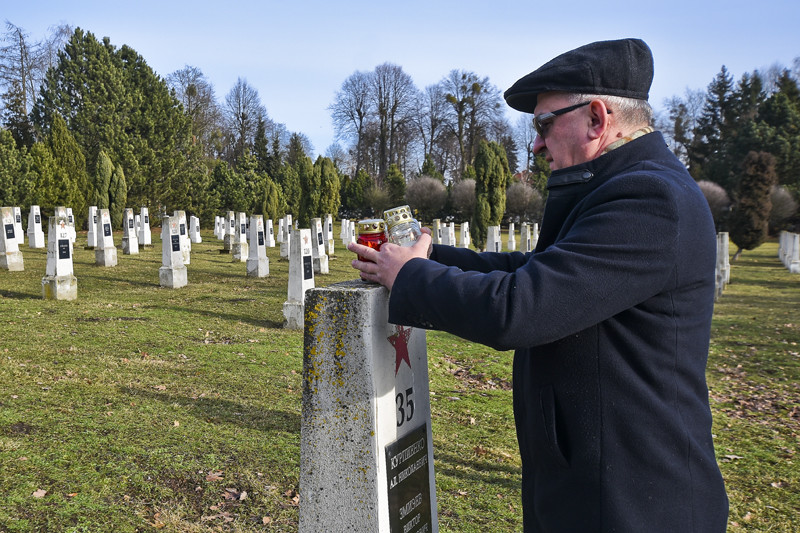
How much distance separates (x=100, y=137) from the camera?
37281 mm

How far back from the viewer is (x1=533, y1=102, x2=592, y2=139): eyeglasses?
67.0 inches

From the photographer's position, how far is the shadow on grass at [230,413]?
5504mm

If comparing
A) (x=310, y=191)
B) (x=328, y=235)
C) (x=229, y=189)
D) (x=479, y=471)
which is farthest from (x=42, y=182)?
(x=479, y=471)

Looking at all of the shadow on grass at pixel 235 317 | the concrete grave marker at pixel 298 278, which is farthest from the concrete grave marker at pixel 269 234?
the concrete grave marker at pixel 298 278

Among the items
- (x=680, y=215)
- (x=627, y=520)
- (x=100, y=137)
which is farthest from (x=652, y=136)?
(x=100, y=137)

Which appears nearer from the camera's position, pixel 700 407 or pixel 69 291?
pixel 700 407

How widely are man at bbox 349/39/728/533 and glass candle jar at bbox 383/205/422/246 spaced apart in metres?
0.07

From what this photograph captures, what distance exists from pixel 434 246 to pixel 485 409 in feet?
15.3

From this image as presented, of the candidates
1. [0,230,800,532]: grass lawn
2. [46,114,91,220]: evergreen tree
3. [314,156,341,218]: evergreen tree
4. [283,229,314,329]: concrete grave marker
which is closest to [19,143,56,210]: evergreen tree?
[46,114,91,220]: evergreen tree

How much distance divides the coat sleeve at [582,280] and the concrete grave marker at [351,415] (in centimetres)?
48

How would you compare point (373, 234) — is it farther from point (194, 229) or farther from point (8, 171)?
point (8, 171)

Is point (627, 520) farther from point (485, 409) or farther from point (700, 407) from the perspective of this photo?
point (485, 409)

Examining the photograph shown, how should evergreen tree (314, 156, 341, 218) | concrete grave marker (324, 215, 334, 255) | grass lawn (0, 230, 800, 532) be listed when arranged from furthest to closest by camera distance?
evergreen tree (314, 156, 341, 218)
concrete grave marker (324, 215, 334, 255)
grass lawn (0, 230, 800, 532)

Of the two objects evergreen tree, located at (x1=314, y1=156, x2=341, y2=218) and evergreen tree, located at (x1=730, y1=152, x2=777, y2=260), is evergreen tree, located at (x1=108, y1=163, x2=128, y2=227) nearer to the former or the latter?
evergreen tree, located at (x1=314, y1=156, x2=341, y2=218)
